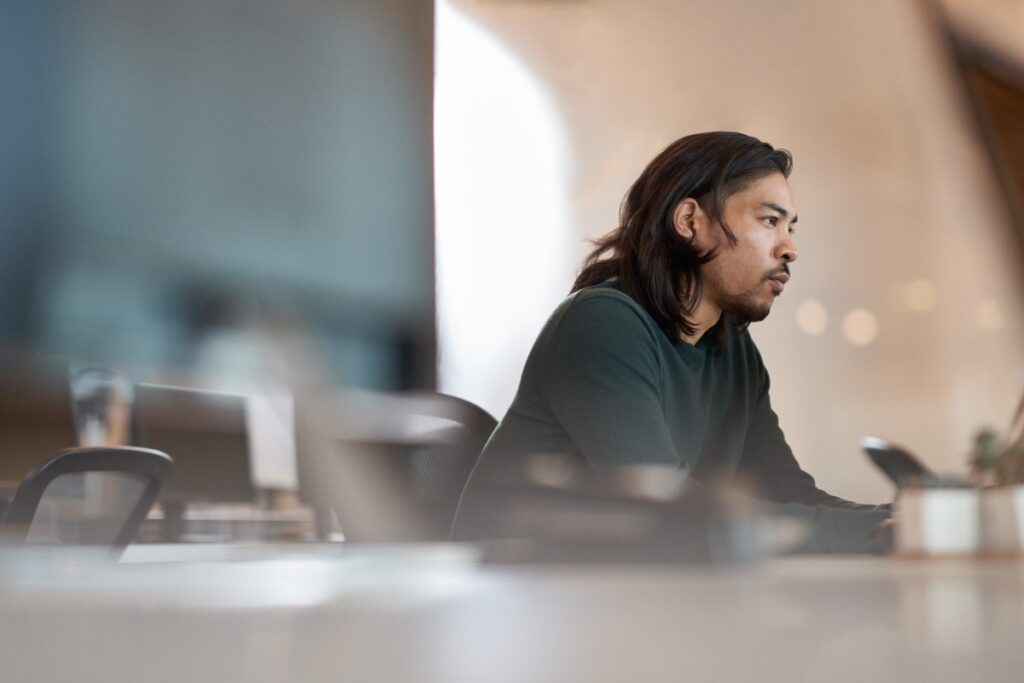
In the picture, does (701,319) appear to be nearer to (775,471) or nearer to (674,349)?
(674,349)

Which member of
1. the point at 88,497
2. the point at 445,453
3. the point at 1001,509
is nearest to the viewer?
the point at 1001,509

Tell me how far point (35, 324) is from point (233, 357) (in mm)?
240

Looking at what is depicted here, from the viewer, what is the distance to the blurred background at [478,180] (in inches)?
35.8

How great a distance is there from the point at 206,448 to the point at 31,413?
172 mm

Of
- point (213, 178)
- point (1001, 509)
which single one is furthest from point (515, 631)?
point (213, 178)

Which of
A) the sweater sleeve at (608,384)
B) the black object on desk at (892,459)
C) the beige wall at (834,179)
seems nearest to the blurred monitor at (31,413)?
the beige wall at (834,179)

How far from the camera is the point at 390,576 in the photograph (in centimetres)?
32

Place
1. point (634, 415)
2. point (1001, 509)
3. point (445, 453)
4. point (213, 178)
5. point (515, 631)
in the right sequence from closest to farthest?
point (515, 631) → point (1001, 509) → point (634, 415) → point (445, 453) → point (213, 178)

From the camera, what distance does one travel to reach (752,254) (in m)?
0.82

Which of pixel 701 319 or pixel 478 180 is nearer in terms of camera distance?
pixel 701 319

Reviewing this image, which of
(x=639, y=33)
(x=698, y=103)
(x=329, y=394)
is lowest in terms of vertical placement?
(x=329, y=394)

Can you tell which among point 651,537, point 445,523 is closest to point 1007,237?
point 445,523

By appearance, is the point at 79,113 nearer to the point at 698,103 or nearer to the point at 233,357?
Result: the point at 233,357

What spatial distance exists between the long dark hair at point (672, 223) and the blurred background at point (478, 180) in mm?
36
